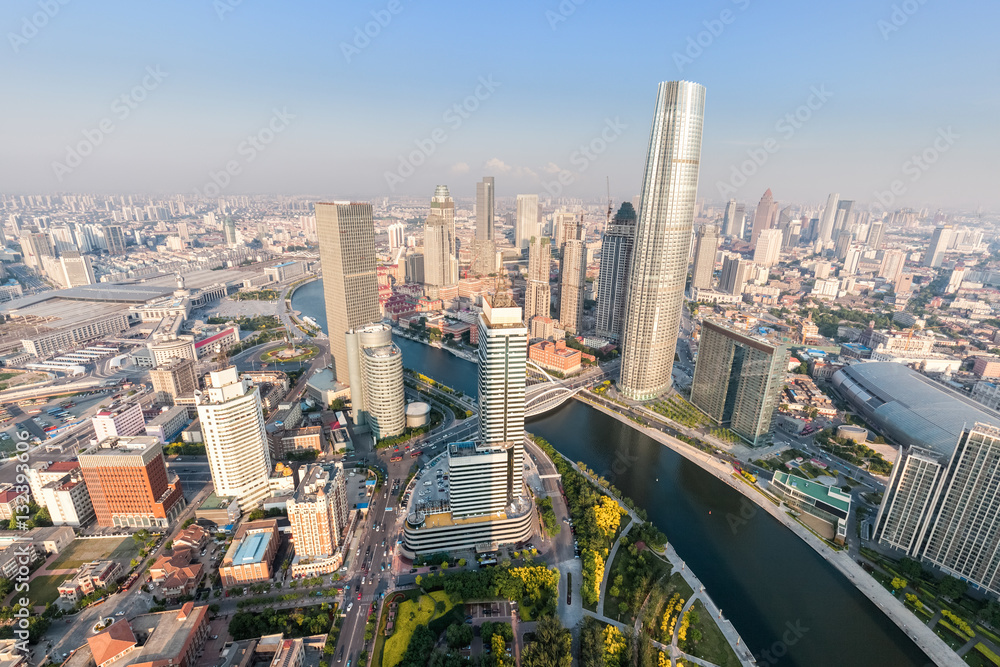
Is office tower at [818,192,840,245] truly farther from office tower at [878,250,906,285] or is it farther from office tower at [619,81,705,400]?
office tower at [619,81,705,400]

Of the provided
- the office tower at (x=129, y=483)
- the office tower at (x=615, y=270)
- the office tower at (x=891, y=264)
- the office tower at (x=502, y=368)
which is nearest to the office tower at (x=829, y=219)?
the office tower at (x=891, y=264)

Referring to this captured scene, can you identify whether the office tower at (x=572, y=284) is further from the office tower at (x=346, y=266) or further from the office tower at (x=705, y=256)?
the office tower at (x=705, y=256)


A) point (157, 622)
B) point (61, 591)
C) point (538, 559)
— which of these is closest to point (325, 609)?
point (157, 622)

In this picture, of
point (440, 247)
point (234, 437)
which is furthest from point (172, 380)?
point (440, 247)

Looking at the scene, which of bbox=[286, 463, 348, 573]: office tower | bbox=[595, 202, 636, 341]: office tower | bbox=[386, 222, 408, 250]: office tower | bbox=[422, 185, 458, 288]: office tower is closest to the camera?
bbox=[286, 463, 348, 573]: office tower

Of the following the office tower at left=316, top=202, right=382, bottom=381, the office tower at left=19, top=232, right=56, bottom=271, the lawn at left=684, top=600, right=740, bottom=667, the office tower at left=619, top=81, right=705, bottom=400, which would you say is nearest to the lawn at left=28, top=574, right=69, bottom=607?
the office tower at left=316, top=202, right=382, bottom=381

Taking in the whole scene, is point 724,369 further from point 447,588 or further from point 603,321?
point 447,588
